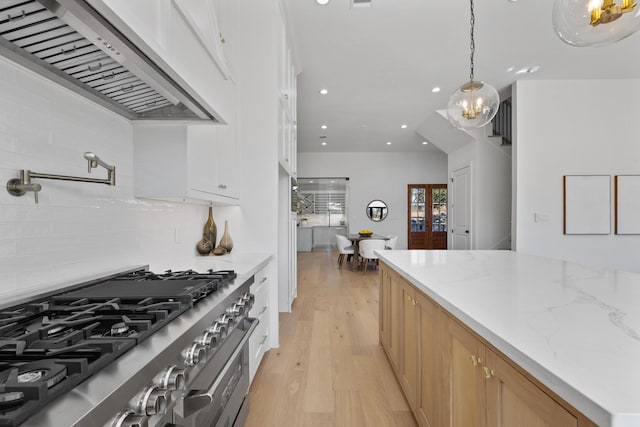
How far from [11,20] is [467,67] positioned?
4.75m

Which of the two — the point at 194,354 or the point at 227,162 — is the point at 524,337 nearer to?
the point at 194,354

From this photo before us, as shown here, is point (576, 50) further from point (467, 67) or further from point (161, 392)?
point (161, 392)

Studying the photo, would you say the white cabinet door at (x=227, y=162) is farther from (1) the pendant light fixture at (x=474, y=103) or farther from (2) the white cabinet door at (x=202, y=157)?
(1) the pendant light fixture at (x=474, y=103)

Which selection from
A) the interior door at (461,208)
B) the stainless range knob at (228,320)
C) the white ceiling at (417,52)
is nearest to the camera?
the stainless range knob at (228,320)

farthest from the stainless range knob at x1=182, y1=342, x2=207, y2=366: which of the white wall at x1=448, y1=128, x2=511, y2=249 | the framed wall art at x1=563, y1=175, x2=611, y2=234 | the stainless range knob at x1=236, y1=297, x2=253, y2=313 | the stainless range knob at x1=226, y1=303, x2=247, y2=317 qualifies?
the white wall at x1=448, y1=128, x2=511, y2=249

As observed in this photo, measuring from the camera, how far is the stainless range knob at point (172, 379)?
29.6 inches

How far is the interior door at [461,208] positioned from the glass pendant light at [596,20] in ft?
15.7

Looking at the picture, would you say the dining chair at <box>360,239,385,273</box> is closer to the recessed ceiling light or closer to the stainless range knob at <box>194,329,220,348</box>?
the recessed ceiling light

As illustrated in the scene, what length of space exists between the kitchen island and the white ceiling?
266 cm

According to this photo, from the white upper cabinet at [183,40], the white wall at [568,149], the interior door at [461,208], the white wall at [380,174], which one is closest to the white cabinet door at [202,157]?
the white upper cabinet at [183,40]

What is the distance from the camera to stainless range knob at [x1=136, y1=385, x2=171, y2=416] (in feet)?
2.17

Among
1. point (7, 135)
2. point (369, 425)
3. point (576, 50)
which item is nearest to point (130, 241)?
point (7, 135)

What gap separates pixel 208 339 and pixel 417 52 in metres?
4.10

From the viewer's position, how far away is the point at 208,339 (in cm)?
103
